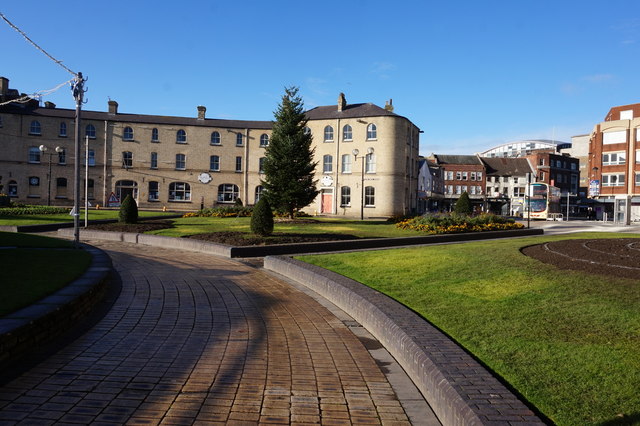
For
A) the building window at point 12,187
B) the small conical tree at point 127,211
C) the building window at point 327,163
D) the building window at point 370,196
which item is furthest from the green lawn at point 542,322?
the building window at point 12,187

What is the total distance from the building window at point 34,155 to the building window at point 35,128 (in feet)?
5.22

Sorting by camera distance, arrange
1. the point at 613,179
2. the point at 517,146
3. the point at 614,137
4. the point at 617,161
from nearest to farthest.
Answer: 1. the point at 617,161
2. the point at 614,137
3. the point at 613,179
4. the point at 517,146

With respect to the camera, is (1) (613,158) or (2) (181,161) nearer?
(2) (181,161)

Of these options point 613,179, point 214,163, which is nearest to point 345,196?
point 214,163

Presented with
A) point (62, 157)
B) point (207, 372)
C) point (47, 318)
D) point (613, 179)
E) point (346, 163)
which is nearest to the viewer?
point (207, 372)

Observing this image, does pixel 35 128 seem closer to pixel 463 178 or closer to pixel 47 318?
pixel 47 318

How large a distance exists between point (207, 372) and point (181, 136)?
51924mm

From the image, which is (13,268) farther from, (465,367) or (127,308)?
(465,367)

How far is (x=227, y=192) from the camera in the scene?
180ft

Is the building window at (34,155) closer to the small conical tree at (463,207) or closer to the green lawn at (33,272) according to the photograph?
the green lawn at (33,272)

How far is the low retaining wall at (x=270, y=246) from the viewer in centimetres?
1684

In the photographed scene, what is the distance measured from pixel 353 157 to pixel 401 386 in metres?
44.8

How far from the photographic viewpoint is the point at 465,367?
4.91 metres

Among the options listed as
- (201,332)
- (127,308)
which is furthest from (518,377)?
(127,308)
